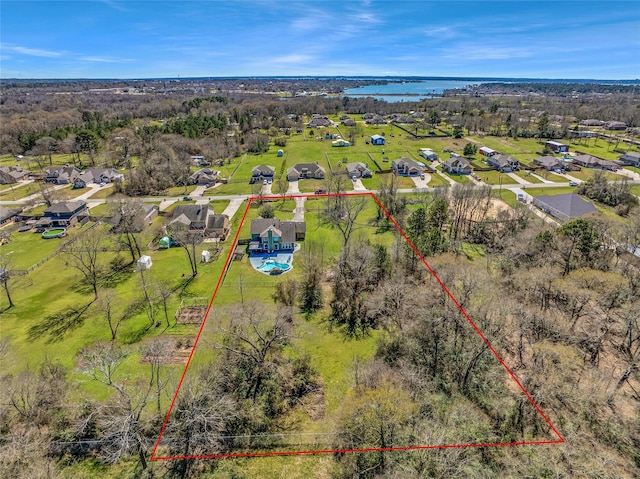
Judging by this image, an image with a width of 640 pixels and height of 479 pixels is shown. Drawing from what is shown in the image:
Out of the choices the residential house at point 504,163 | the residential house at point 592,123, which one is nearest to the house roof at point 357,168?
the residential house at point 504,163

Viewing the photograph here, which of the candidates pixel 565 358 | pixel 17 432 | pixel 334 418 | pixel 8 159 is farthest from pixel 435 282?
pixel 8 159

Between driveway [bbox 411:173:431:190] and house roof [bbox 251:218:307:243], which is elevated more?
driveway [bbox 411:173:431:190]

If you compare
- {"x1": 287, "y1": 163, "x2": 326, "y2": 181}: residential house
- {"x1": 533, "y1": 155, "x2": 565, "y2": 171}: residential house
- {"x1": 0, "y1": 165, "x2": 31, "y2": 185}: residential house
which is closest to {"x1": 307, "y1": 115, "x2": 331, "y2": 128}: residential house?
{"x1": 287, "y1": 163, "x2": 326, "y2": 181}: residential house

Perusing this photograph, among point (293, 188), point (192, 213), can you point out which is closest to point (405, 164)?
point (293, 188)

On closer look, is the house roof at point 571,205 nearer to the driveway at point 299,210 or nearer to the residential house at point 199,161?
the driveway at point 299,210

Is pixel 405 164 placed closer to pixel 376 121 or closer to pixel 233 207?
pixel 233 207

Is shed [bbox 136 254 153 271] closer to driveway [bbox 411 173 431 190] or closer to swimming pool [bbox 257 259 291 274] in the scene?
swimming pool [bbox 257 259 291 274]
